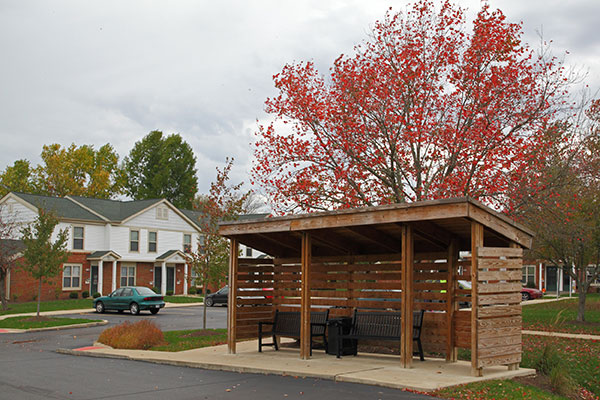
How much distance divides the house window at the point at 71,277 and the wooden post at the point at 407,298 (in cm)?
3446

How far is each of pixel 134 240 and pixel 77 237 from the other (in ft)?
14.8

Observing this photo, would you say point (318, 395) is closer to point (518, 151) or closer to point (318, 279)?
point (318, 279)

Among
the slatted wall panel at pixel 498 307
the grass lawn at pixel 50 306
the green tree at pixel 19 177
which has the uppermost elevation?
the green tree at pixel 19 177

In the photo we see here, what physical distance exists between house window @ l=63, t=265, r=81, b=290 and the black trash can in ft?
105

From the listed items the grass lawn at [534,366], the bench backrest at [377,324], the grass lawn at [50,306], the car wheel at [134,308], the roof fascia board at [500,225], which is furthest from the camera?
the grass lawn at [50,306]

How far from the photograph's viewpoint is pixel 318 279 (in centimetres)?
1548

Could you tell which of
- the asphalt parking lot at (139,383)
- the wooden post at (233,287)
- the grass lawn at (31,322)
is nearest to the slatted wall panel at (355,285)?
the wooden post at (233,287)

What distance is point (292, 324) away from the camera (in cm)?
1495

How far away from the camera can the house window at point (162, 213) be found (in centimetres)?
4838

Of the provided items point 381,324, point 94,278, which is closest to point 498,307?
point 381,324

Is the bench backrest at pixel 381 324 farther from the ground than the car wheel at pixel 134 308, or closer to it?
farther from the ground

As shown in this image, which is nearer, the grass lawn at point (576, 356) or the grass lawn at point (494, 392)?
the grass lawn at point (494, 392)

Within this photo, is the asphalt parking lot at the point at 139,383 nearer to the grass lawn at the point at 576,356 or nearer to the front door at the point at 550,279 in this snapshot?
the grass lawn at the point at 576,356

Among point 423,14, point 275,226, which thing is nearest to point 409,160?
point 423,14
